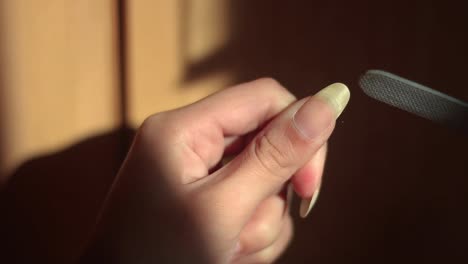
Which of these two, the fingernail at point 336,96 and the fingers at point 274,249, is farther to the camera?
the fingers at point 274,249

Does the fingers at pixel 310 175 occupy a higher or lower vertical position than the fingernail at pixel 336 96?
lower

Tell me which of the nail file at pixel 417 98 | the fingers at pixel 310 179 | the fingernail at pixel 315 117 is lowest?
the fingers at pixel 310 179

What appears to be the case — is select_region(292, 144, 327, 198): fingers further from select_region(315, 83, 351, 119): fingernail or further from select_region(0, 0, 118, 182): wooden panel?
select_region(0, 0, 118, 182): wooden panel

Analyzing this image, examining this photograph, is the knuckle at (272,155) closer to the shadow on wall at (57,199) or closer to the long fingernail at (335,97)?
the long fingernail at (335,97)

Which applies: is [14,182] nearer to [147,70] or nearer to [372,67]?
→ [147,70]

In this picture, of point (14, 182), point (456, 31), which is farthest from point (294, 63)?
point (14, 182)

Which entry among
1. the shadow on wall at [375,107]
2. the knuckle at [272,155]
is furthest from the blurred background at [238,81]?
the knuckle at [272,155]
